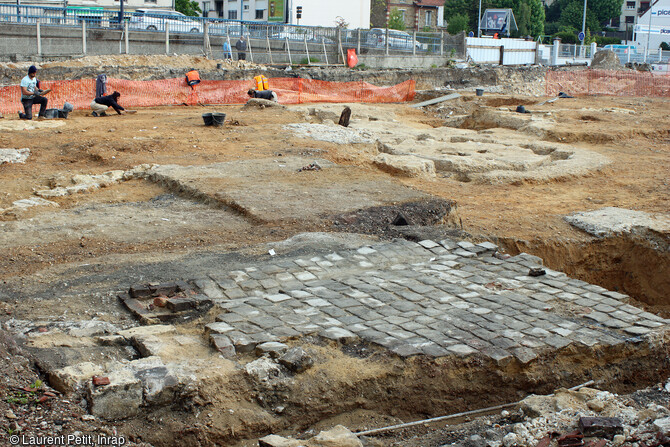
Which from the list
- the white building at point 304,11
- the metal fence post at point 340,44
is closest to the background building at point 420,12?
the white building at point 304,11

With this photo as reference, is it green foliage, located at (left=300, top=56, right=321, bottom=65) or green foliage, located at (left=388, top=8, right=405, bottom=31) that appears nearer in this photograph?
green foliage, located at (left=300, top=56, right=321, bottom=65)

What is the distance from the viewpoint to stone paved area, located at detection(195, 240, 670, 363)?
473cm

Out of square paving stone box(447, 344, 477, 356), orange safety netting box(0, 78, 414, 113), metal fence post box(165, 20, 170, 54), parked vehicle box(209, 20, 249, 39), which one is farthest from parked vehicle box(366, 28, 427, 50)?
square paving stone box(447, 344, 477, 356)

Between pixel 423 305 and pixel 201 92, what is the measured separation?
16930mm

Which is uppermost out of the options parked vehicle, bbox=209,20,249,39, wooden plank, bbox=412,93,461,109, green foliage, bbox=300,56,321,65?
parked vehicle, bbox=209,20,249,39

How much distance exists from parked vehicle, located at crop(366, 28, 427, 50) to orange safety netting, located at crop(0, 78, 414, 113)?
7993 mm

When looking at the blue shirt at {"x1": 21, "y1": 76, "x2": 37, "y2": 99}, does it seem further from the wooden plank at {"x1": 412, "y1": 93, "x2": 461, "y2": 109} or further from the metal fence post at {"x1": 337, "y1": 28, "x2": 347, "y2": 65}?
the metal fence post at {"x1": 337, "y1": 28, "x2": 347, "y2": 65}

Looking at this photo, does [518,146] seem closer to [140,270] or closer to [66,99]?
[140,270]

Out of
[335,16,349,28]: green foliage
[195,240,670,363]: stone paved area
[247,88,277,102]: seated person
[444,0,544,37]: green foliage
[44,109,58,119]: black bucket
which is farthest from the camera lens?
[444,0,544,37]: green foliage

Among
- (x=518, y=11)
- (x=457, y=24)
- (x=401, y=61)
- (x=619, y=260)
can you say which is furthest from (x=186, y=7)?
(x=619, y=260)

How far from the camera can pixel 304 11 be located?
45.3m

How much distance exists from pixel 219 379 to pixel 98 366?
0.76 meters

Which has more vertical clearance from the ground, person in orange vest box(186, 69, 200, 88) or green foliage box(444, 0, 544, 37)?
green foliage box(444, 0, 544, 37)

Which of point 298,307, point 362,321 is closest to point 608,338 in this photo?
point 362,321
